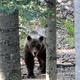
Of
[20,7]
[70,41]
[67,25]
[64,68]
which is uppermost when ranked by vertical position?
[67,25]

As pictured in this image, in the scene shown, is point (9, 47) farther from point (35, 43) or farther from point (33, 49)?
point (35, 43)

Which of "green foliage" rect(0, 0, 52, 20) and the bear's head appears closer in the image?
"green foliage" rect(0, 0, 52, 20)

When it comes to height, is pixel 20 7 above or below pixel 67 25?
below

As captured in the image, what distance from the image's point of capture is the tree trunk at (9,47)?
10.5 feet

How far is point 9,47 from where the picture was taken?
10.6ft

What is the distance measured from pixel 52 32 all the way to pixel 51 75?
98cm

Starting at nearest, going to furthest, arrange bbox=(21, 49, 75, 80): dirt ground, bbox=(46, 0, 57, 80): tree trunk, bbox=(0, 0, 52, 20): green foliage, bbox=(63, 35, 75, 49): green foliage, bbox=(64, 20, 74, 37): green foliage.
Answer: bbox=(0, 0, 52, 20): green foliage
bbox=(46, 0, 57, 80): tree trunk
bbox=(21, 49, 75, 80): dirt ground
bbox=(63, 35, 75, 49): green foliage
bbox=(64, 20, 74, 37): green foliage

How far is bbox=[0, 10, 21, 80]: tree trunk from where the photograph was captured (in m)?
3.21

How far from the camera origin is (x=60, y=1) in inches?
515

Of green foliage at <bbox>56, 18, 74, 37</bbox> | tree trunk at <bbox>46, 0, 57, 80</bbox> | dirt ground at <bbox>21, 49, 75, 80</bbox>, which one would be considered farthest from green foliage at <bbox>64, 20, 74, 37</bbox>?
tree trunk at <bbox>46, 0, 57, 80</bbox>

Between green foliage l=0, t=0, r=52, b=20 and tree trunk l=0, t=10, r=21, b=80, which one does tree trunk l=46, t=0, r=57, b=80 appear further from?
green foliage l=0, t=0, r=52, b=20

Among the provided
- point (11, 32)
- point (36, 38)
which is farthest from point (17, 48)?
point (36, 38)

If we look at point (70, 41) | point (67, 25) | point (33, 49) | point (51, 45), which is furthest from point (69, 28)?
point (51, 45)

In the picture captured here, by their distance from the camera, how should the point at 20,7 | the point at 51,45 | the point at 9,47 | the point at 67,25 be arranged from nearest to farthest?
the point at 20,7 → the point at 9,47 → the point at 51,45 → the point at 67,25
